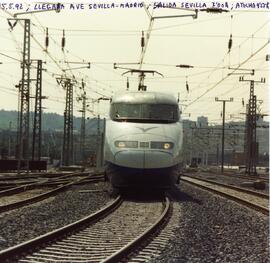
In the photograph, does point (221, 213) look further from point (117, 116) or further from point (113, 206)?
point (117, 116)

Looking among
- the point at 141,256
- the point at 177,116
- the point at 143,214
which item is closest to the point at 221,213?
the point at 143,214

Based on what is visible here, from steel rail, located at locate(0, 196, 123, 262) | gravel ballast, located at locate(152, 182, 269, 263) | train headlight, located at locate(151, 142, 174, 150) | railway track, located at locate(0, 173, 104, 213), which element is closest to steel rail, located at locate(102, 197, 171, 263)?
gravel ballast, located at locate(152, 182, 269, 263)

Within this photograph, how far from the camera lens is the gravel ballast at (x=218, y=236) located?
26.5 feet

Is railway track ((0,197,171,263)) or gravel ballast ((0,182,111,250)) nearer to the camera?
railway track ((0,197,171,263))

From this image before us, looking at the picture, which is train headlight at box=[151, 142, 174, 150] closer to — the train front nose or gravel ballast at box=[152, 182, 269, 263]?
the train front nose

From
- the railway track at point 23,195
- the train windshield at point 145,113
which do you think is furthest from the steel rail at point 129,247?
the train windshield at point 145,113

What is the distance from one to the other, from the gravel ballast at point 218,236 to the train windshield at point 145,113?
3194 mm

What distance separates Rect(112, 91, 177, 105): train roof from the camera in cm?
1781

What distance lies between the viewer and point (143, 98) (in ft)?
58.7

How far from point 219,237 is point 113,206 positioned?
5.19 metres

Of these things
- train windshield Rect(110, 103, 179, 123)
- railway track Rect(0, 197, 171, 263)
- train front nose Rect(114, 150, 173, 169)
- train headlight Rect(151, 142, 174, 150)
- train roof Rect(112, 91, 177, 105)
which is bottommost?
railway track Rect(0, 197, 171, 263)

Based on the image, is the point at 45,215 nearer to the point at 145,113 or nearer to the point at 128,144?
the point at 128,144

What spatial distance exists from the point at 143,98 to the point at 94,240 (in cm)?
928

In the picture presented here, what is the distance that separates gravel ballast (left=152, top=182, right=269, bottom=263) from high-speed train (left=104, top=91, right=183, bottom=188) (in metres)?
1.28
